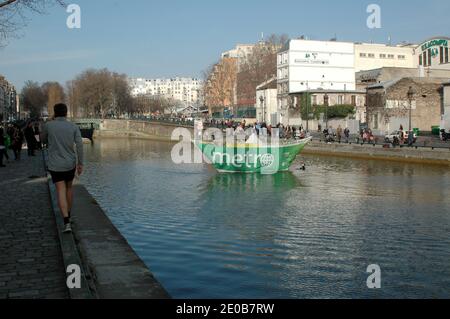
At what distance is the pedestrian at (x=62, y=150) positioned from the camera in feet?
28.8

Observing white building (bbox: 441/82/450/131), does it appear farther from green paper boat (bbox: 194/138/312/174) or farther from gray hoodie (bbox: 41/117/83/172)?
gray hoodie (bbox: 41/117/83/172)

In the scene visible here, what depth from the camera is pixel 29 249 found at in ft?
27.0

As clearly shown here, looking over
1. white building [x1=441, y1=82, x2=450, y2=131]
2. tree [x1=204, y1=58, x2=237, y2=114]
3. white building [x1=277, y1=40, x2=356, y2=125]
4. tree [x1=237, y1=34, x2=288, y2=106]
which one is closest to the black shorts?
white building [x1=441, y1=82, x2=450, y2=131]

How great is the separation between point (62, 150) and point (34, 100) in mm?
176247

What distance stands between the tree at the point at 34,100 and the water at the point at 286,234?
15873 cm

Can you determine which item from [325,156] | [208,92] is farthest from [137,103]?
[325,156]

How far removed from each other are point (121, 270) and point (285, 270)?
3.58 metres

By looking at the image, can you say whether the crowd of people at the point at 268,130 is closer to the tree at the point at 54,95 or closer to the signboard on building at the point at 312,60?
the signboard on building at the point at 312,60

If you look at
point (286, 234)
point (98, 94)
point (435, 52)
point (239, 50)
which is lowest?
point (286, 234)

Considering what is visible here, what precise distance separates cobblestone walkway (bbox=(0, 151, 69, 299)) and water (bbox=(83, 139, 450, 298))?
1.90 metres

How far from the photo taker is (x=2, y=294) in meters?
6.14

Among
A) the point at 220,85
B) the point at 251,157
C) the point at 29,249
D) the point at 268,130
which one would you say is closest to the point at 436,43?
the point at 268,130

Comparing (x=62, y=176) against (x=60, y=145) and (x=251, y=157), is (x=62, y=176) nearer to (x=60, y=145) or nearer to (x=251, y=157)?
(x=60, y=145)
